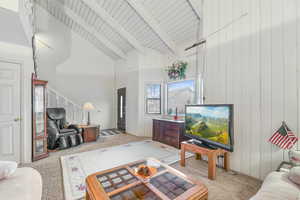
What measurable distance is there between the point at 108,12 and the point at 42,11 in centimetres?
280

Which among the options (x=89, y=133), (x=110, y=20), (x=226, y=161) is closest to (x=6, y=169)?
(x=226, y=161)

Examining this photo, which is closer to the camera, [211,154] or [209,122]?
[211,154]

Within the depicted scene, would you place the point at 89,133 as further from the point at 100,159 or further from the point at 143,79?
the point at 143,79

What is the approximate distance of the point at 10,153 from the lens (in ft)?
8.91

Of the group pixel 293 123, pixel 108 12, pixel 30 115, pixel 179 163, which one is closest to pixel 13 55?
pixel 30 115

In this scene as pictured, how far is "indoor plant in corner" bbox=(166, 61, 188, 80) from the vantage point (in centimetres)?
438

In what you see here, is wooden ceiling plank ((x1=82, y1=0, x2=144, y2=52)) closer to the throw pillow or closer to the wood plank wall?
the wood plank wall

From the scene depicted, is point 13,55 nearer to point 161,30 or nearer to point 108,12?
point 108,12

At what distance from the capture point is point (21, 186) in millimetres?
1200

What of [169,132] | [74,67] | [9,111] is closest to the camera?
[9,111]

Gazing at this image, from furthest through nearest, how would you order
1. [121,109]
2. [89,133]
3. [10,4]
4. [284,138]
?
[121,109] → [89,133] → [284,138] → [10,4]

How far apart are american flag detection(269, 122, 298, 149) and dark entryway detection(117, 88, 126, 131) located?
4948 millimetres

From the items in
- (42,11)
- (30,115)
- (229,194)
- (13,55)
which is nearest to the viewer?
(229,194)

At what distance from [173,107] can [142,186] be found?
370 centimetres
